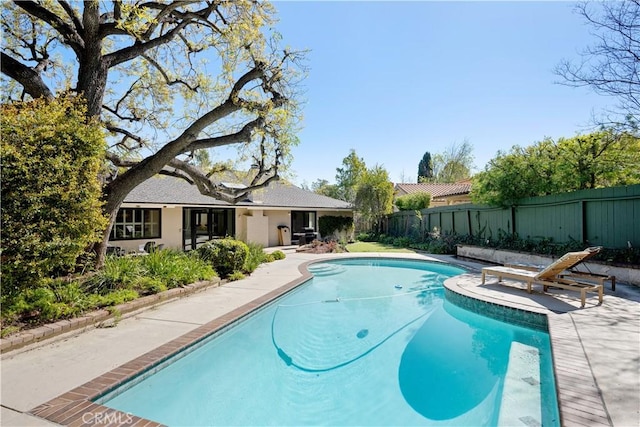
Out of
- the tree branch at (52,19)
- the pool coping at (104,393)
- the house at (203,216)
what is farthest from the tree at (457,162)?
the pool coping at (104,393)

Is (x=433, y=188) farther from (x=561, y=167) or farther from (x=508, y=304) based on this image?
(x=508, y=304)

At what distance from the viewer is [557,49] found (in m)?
11.2

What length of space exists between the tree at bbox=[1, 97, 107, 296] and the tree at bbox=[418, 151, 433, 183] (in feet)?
160

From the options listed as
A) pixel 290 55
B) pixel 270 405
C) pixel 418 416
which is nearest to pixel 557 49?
pixel 290 55

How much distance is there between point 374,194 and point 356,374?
2036cm

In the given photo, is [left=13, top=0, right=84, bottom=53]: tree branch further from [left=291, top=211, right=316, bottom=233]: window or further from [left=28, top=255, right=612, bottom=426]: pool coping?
[left=291, top=211, right=316, bottom=233]: window

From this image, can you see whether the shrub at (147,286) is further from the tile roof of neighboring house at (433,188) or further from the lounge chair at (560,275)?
the tile roof of neighboring house at (433,188)

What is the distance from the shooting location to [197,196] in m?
18.2

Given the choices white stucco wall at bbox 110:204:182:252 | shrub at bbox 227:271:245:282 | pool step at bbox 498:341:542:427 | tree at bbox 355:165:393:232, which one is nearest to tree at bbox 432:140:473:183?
tree at bbox 355:165:393:232

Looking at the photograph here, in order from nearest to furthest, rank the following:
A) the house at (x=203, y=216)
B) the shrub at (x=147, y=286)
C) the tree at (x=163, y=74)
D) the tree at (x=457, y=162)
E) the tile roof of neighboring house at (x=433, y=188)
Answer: the shrub at (x=147, y=286)
the tree at (x=163, y=74)
the house at (x=203, y=216)
the tile roof of neighboring house at (x=433, y=188)
the tree at (x=457, y=162)

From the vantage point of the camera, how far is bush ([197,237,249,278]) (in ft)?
35.6

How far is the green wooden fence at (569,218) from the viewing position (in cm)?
941

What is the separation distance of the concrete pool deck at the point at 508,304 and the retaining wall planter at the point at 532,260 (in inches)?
17.6

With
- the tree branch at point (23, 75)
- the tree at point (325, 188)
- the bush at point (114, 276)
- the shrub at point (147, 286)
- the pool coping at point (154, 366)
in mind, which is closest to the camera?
the pool coping at point (154, 366)
